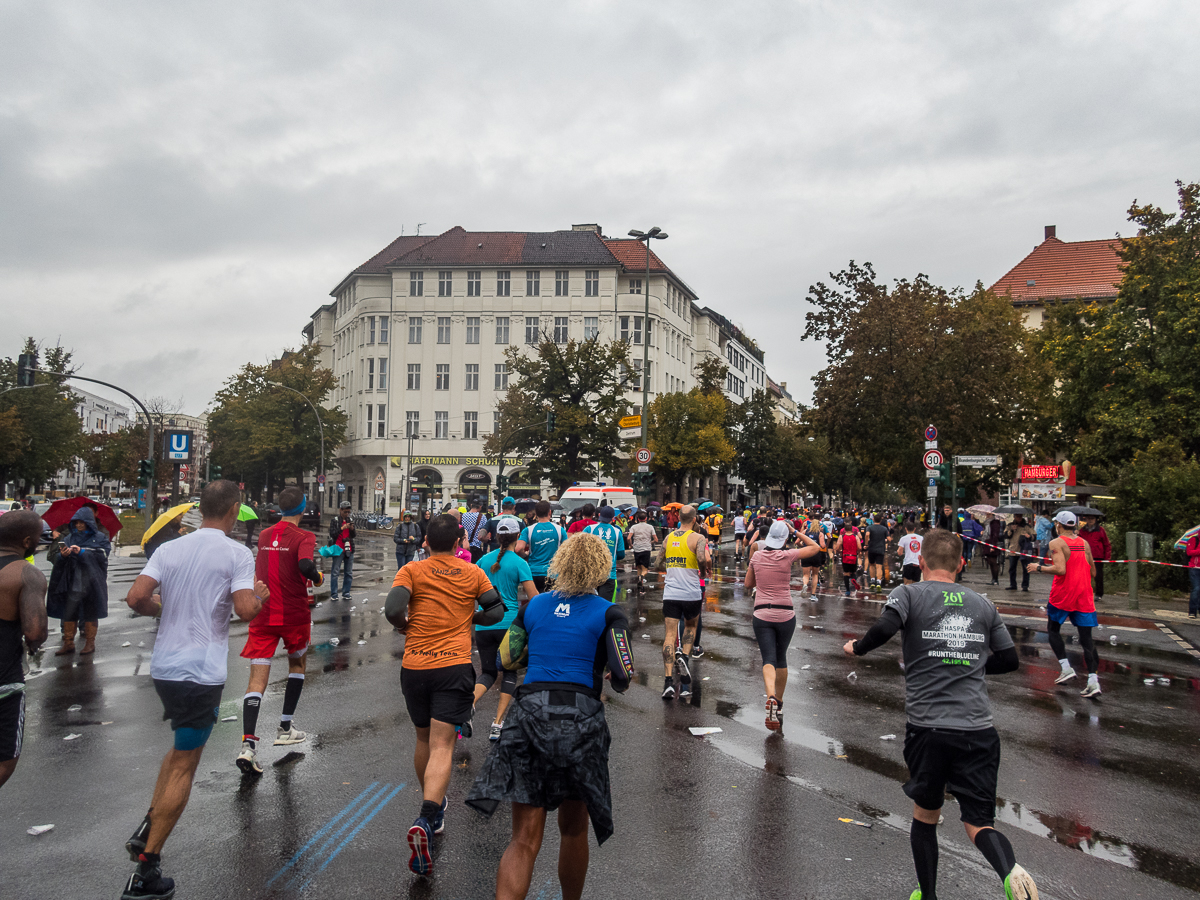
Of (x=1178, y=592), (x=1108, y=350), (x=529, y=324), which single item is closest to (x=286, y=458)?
(x=529, y=324)

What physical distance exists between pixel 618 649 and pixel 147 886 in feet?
8.38

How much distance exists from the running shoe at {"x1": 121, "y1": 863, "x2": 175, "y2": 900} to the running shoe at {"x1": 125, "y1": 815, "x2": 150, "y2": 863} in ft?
0.29

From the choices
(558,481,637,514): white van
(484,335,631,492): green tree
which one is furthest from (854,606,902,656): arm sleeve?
(484,335,631,492): green tree

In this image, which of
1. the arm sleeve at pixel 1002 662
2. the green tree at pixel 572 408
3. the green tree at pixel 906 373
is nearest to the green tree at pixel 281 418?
the green tree at pixel 572 408

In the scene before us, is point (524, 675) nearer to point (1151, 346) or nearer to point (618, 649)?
point (618, 649)

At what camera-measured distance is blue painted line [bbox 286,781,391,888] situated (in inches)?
180

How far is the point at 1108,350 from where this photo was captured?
33000mm

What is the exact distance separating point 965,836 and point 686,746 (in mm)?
2371

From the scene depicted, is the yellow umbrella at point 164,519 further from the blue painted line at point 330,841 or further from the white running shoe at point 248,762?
the blue painted line at point 330,841

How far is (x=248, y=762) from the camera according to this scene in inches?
245

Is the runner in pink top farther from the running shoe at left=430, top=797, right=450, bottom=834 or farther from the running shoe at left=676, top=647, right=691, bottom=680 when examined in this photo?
the running shoe at left=430, top=797, right=450, bottom=834

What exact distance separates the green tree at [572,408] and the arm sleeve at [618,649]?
41.2m

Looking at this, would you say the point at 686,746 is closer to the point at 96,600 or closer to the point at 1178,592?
the point at 96,600

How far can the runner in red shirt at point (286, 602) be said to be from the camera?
6.79m
